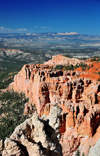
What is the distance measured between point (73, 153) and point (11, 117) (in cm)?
2397

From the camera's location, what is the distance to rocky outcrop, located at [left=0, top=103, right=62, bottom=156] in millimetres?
9266

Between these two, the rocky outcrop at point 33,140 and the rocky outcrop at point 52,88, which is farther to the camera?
the rocky outcrop at point 52,88

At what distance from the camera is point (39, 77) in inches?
1714

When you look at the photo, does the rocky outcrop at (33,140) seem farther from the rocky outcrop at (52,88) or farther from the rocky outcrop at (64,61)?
the rocky outcrop at (64,61)

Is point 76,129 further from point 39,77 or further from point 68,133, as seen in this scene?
point 39,77

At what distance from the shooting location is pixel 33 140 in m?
11.2

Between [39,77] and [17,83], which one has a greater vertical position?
[39,77]

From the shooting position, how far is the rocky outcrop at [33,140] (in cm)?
927

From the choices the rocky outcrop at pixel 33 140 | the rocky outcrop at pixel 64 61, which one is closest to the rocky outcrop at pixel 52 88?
the rocky outcrop at pixel 33 140

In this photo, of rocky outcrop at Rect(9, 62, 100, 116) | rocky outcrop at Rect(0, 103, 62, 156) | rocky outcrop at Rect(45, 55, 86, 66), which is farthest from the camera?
rocky outcrop at Rect(45, 55, 86, 66)

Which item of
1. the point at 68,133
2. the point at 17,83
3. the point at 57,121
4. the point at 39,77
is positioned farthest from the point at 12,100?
the point at 57,121

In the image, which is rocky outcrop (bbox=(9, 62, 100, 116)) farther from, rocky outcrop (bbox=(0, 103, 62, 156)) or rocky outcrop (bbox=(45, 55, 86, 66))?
rocky outcrop (bbox=(45, 55, 86, 66))

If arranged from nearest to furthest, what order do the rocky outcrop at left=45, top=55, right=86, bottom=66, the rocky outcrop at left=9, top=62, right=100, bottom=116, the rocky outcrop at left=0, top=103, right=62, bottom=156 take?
the rocky outcrop at left=0, top=103, right=62, bottom=156
the rocky outcrop at left=9, top=62, right=100, bottom=116
the rocky outcrop at left=45, top=55, right=86, bottom=66

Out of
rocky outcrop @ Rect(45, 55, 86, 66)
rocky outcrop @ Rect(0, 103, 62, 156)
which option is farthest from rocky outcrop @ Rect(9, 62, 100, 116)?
rocky outcrop @ Rect(45, 55, 86, 66)
